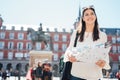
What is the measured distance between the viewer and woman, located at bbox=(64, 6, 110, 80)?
8.59 ft

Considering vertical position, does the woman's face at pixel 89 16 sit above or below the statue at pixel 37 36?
above

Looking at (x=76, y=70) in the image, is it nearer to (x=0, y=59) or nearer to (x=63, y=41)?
(x=0, y=59)

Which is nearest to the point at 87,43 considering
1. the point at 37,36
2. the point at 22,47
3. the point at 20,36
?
the point at 37,36

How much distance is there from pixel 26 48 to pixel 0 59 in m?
6.37

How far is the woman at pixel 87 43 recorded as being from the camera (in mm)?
2619

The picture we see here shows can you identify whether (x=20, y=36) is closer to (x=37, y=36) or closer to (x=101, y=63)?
(x=37, y=36)

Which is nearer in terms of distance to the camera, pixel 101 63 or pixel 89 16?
pixel 101 63

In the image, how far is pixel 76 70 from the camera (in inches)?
105

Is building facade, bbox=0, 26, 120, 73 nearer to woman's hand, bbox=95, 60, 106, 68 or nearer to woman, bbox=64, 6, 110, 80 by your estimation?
woman, bbox=64, 6, 110, 80

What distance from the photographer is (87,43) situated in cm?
276

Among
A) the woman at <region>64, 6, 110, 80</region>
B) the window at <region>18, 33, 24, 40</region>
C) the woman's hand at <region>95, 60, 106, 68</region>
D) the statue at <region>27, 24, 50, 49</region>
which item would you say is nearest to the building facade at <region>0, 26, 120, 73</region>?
the window at <region>18, 33, 24, 40</region>

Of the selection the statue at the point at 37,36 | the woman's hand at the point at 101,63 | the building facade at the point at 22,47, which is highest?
the woman's hand at the point at 101,63

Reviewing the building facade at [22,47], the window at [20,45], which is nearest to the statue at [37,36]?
the building facade at [22,47]

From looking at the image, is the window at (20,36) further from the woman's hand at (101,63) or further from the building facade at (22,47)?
the woman's hand at (101,63)
